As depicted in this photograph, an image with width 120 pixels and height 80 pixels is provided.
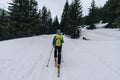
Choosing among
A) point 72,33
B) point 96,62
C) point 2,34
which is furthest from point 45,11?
point 96,62

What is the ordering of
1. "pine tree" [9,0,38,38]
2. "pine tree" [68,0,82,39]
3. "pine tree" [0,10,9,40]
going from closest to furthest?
1. "pine tree" [68,0,82,39]
2. "pine tree" [9,0,38,38]
3. "pine tree" [0,10,9,40]

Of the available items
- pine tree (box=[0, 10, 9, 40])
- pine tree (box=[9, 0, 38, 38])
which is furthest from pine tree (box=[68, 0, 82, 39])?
pine tree (box=[0, 10, 9, 40])

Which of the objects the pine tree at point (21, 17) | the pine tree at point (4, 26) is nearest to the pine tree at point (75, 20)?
the pine tree at point (21, 17)

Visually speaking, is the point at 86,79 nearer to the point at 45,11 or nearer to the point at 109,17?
the point at 109,17

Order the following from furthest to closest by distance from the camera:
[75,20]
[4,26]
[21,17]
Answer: [4,26], [21,17], [75,20]

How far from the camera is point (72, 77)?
7.66 metres

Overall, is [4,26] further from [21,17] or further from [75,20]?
[75,20]

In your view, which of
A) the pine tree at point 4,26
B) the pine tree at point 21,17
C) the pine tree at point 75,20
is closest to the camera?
the pine tree at point 75,20

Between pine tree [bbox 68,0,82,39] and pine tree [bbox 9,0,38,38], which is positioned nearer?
pine tree [bbox 68,0,82,39]

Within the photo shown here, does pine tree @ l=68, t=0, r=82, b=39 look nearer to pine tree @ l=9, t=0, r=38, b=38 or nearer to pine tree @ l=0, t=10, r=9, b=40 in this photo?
pine tree @ l=9, t=0, r=38, b=38

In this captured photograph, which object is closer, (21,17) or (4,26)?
(21,17)

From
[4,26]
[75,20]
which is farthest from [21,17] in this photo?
[75,20]

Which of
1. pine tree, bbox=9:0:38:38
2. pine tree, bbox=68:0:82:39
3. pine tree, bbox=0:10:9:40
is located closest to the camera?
pine tree, bbox=68:0:82:39

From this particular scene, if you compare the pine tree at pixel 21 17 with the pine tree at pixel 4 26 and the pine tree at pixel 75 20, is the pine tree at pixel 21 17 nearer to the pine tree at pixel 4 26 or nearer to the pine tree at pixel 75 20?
the pine tree at pixel 4 26
